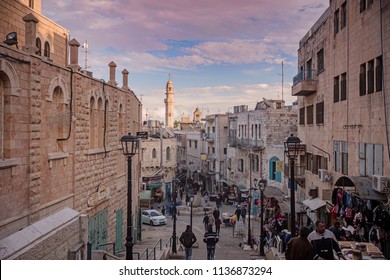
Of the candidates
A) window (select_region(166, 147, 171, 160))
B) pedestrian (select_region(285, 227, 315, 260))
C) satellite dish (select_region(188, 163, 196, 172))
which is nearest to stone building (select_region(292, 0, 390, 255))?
pedestrian (select_region(285, 227, 315, 260))

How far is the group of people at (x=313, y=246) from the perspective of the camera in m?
6.26

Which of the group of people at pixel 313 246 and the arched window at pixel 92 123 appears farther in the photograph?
the arched window at pixel 92 123

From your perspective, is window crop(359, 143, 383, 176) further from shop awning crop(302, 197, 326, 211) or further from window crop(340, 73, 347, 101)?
shop awning crop(302, 197, 326, 211)

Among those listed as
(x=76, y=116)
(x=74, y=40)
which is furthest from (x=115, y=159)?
(x=74, y=40)

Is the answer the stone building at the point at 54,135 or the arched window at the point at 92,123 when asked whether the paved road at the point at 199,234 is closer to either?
the stone building at the point at 54,135

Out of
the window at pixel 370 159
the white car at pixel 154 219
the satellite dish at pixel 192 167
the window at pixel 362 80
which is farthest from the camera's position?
the satellite dish at pixel 192 167

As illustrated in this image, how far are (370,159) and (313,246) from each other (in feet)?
13.5

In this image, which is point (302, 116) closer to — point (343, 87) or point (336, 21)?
point (336, 21)

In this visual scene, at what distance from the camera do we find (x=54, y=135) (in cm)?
998

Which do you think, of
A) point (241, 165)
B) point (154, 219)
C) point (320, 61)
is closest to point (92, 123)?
point (320, 61)

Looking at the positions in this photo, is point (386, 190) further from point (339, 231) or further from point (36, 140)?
point (36, 140)

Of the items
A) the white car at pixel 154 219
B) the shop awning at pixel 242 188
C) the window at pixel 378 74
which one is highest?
the window at pixel 378 74

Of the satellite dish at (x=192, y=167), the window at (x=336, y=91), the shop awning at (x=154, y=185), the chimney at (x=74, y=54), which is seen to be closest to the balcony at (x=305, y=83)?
the window at (x=336, y=91)

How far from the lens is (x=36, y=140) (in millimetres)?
8828
